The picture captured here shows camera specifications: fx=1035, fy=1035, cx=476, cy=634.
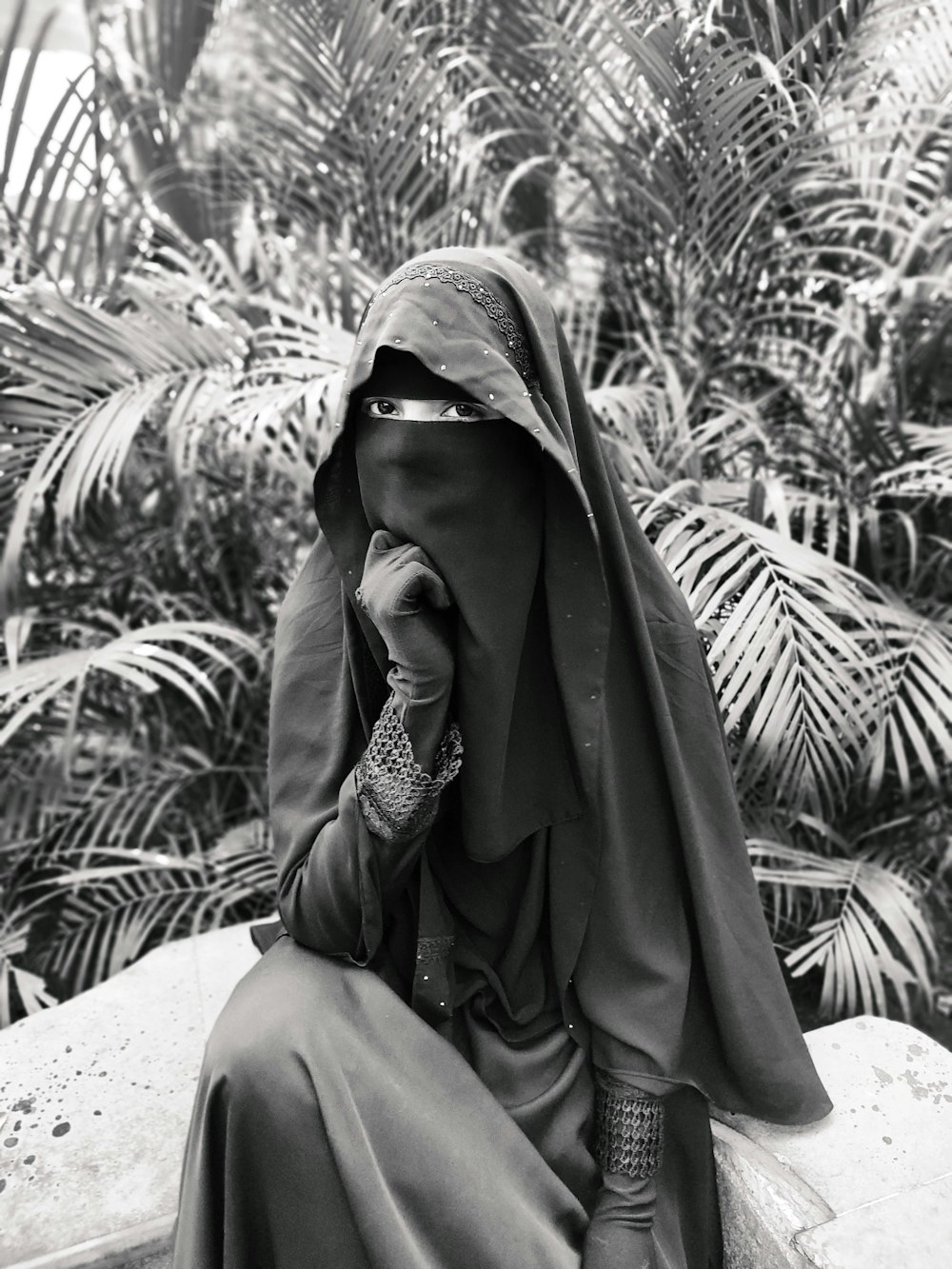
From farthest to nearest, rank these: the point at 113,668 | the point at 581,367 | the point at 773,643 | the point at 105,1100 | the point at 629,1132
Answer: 1. the point at 581,367
2. the point at 113,668
3. the point at 773,643
4. the point at 105,1100
5. the point at 629,1132

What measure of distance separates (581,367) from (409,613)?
1.89m

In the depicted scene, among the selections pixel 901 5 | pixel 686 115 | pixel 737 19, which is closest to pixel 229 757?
pixel 686 115

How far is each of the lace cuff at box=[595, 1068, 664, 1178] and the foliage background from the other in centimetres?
62

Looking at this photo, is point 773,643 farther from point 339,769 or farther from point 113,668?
point 113,668

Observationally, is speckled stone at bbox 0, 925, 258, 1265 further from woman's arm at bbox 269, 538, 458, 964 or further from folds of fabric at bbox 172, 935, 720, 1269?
woman's arm at bbox 269, 538, 458, 964

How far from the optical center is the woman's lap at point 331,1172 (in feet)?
3.36

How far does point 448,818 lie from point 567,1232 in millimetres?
462

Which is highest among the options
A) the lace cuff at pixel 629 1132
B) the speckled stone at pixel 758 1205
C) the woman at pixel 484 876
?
the woman at pixel 484 876

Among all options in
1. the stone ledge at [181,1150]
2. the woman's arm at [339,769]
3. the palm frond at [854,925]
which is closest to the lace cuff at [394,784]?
the woman's arm at [339,769]

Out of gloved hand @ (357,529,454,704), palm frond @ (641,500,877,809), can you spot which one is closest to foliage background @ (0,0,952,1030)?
palm frond @ (641,500,877,809)

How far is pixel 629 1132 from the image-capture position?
117 cm

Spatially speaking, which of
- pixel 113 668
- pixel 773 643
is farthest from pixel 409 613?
pixel 113 668

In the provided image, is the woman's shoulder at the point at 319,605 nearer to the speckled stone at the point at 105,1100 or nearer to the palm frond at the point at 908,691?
the speckled stone at the point at 105,1100

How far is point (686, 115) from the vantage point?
6.49ft
